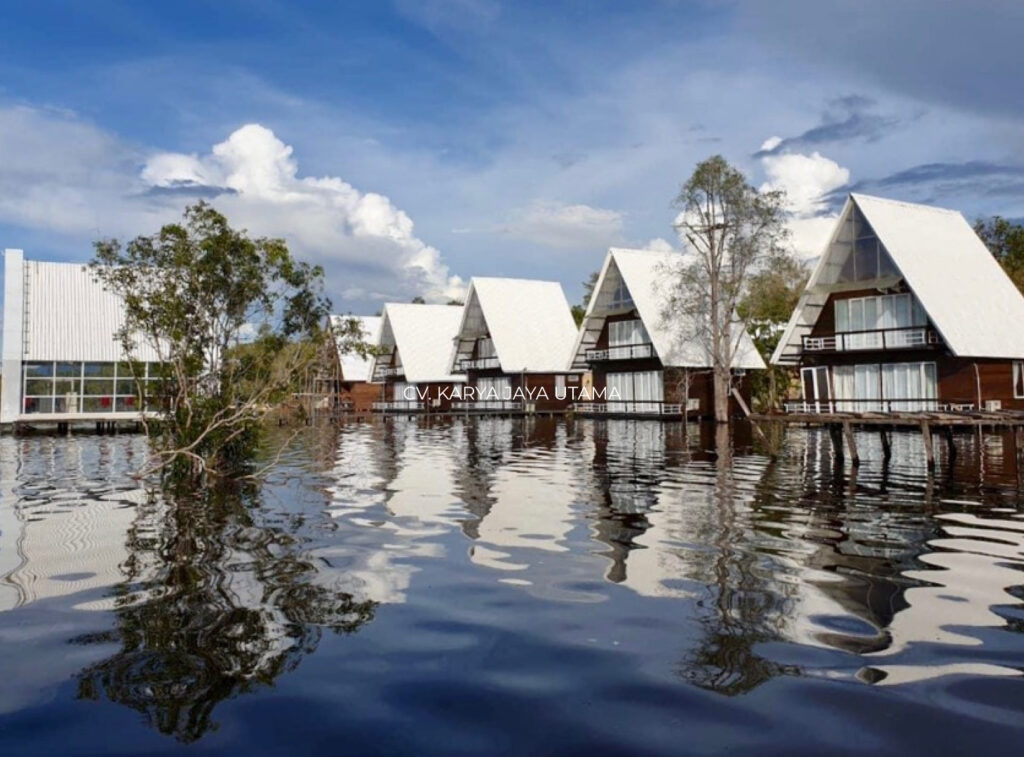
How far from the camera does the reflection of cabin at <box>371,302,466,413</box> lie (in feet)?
197

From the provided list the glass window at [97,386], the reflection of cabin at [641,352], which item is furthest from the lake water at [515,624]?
the reflection of cabin at [641,352]

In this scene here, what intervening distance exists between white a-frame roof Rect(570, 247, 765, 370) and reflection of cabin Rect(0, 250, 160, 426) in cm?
2282

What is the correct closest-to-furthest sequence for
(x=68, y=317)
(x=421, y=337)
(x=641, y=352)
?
(x=68, y=317), (x=641, y=352), (x=421, y=337)

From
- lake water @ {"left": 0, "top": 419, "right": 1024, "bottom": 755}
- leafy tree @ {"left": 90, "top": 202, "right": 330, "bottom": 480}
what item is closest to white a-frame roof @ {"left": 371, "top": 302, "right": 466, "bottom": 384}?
leafy tree @ {"left": 90, "top": 202, "right": 330, "bottom": 480}

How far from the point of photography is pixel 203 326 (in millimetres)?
16734

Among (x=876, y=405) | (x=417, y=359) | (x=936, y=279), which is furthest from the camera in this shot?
(x=417, y=359)

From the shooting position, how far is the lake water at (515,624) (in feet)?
14.7

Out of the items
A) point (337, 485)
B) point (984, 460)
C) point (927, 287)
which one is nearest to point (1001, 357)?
point (927, 287)

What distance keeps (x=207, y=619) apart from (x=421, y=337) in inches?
2228

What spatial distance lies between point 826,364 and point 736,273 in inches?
232

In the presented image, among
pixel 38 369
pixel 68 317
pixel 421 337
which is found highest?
pixel 421 337

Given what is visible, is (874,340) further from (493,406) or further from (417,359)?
(417,359)

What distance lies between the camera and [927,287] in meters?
32.3

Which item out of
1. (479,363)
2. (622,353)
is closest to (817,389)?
(622,353)
